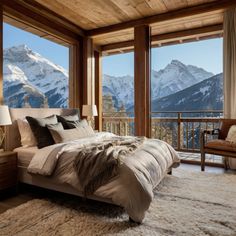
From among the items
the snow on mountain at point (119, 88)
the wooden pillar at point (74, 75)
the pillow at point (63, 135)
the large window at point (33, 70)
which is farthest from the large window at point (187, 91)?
the pillow at point (63, 135)

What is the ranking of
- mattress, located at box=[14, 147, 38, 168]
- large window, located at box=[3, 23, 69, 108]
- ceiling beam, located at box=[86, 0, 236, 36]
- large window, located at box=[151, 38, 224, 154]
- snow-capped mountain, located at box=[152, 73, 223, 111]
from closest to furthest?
mattress, located at box=[14, 147, 38, 168]
large window, located at box=[3, 23, 69, 108]
ceiling beam, located at box=[86, 0, 236, 36]
large window, located at box=[151, 38, 224, 154]
snow-capped mountain, located at box=[152, 73, 223, 111]

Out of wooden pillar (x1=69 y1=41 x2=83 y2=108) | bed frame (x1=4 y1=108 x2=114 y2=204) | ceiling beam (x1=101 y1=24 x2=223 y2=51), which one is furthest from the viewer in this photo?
wooden pillar (x1=69 y1=41 x2=83 y2=108)

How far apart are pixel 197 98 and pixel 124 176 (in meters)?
5.66

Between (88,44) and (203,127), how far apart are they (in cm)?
353

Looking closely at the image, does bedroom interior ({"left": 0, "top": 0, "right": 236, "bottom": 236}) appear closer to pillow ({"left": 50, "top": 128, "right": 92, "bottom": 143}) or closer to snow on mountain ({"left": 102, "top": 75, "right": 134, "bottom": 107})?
pillow ({"left": 50, "top": 128, "right": 92, "bottom": 143})

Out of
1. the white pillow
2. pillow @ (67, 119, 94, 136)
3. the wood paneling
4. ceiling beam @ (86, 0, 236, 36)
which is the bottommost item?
the white pillow

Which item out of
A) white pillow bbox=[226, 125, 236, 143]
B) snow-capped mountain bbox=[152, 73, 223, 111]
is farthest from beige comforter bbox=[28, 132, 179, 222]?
snow-capped mountain bbox=[152, 73, 223, 111]

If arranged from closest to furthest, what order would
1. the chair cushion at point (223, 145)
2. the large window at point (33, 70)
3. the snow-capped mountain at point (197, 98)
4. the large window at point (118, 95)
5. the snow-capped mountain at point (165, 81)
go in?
the chair cushion at point (223, 145) → the large window at point (33, 70) → the large window at point (118, 95) → the snow-capped mountain at point (197, 98) → the snow-capped mountain at point (165, 81)

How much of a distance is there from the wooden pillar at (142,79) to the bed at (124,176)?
1357 millimetres

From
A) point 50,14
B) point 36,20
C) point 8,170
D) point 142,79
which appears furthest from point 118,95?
point 8,170

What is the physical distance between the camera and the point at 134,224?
6.33ft

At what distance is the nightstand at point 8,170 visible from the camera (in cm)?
259

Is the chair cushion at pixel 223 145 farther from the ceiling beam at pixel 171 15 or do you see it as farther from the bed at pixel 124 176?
the ceiling beam at pixel 171 15

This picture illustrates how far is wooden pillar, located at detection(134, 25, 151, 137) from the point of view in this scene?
4.40 m
